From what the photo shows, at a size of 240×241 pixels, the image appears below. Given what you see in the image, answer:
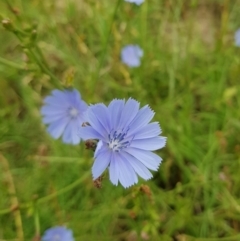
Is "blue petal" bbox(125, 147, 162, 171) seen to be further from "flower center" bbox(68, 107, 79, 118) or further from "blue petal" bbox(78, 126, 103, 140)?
"flower center" bbox(68, 107, 79, 118)

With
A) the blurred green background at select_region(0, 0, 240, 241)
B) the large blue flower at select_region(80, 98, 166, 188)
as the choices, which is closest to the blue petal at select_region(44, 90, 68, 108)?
the blurred green background at select_region(0, 0, 240, 241)

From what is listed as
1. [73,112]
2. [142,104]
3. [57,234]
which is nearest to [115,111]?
[73,112]

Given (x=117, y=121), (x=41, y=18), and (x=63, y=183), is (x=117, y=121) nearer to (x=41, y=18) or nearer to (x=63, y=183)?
(x=63, y=183)

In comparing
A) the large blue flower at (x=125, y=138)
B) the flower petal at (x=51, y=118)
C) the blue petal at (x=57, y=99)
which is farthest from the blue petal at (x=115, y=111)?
the flower petal at (x=51, y=118)

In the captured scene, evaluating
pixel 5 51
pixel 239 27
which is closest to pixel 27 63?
pixel 5 51

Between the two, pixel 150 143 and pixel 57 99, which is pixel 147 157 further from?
pixel 57 99

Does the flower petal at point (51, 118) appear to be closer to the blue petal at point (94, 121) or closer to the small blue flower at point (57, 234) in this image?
the small blue flower at point (57, 234)
